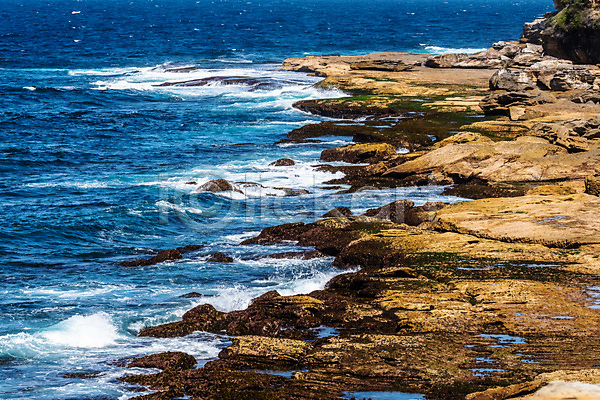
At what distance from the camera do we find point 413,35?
380 ft

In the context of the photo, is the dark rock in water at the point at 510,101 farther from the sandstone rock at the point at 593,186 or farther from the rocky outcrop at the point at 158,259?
the rocky outcrop at the point at 158,259

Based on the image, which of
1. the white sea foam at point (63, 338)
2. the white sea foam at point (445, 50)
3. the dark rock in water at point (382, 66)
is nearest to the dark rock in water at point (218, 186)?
the white sea foam at point (63, 338)

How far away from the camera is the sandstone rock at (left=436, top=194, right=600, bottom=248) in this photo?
59.8 ft

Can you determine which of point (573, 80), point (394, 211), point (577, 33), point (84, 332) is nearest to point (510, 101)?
point (573, 80)

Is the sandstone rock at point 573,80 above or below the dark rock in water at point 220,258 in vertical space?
above

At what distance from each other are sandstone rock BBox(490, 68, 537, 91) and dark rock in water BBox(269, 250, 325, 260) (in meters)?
28.2

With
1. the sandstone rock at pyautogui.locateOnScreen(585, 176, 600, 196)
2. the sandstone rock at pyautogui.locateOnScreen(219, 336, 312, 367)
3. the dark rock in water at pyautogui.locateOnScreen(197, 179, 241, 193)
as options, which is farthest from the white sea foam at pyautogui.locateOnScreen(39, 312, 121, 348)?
the sandstone rock at pyautogui.locateOnScreen(585, 176, 600, 196)

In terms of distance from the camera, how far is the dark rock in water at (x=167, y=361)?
45.0 ft

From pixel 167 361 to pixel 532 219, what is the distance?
11.5 m

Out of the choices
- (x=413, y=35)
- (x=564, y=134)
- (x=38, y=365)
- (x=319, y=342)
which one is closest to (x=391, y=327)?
(x=319, y=342)

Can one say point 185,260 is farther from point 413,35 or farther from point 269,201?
point 413,35

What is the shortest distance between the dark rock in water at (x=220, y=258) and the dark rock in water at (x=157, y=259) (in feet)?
4.09

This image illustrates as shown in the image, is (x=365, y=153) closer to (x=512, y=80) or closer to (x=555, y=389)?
(x=512, y=80)

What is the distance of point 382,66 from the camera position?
Result: 6256cm
